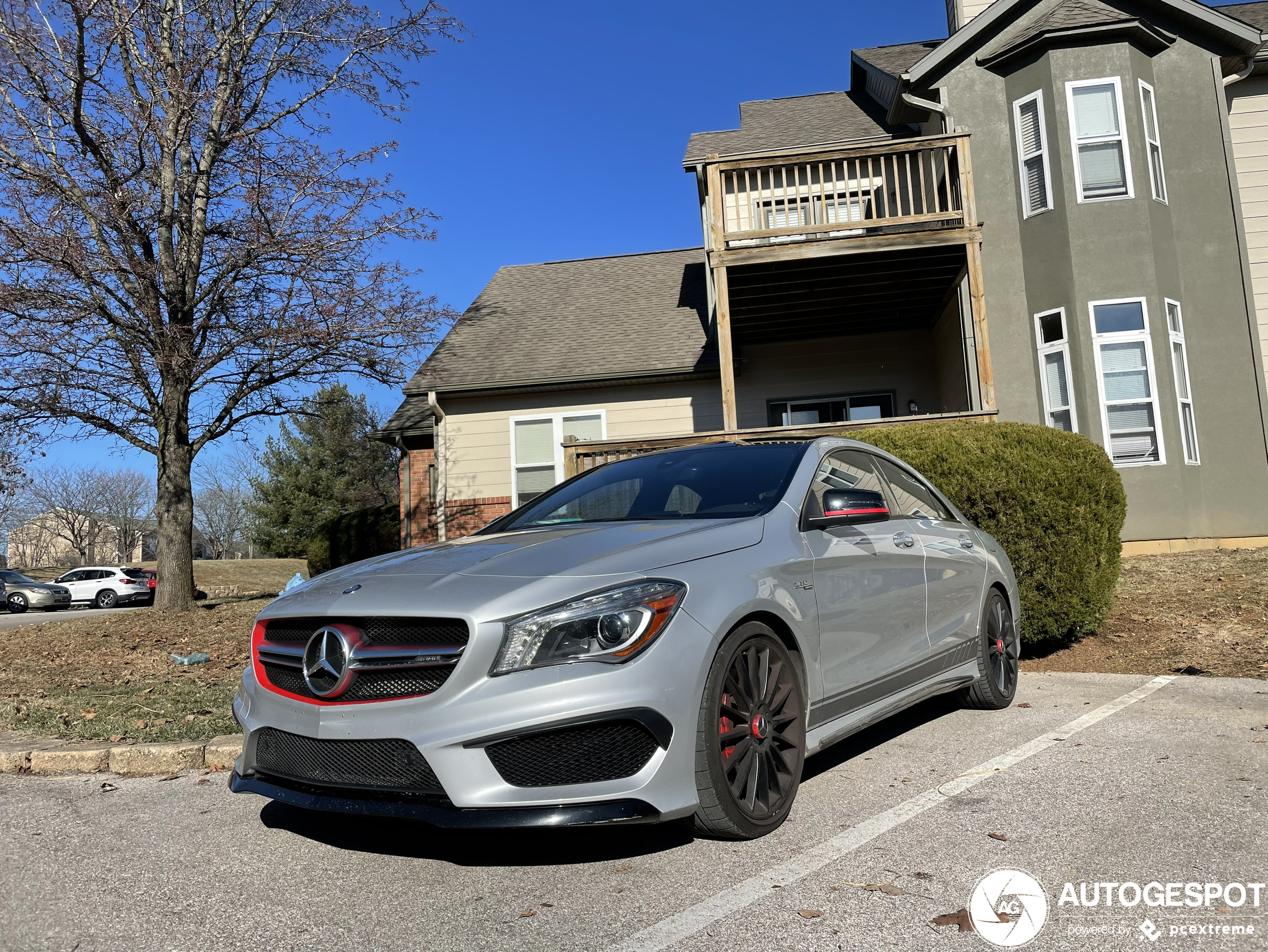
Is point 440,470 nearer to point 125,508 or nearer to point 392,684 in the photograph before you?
point 392,684

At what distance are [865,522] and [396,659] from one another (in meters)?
2.08

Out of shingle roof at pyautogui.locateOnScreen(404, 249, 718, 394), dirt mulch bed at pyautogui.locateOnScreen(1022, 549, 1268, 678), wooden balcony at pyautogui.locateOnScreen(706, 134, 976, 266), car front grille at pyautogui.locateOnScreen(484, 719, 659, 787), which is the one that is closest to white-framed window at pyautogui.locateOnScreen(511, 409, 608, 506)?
shingle roof at pyautogui.locateOnScreen(404, 249, 718, 394)

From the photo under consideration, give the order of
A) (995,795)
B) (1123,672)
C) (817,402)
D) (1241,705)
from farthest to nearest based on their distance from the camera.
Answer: (817,402)
(1123,672)
(1241,705)
(995,795)

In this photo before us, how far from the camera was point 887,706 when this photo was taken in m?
4.32

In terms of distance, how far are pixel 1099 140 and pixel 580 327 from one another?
8.54m

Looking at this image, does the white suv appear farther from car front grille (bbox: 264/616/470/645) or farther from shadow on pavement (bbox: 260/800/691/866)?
car front grille (bbox: 264/616/470/645)

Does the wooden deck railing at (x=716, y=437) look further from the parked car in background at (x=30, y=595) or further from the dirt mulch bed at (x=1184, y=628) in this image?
the parked car in background at (x=30, y=595)

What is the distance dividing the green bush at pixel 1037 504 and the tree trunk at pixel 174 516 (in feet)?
30.4

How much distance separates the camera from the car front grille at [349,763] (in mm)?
2951

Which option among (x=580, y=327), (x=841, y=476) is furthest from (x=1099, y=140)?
(x=841, y=476)

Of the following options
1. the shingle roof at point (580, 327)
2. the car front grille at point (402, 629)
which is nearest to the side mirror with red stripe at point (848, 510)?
the car front grille at point (402, 629)

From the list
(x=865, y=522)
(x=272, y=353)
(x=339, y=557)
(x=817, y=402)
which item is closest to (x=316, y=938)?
(x=865, y=522)

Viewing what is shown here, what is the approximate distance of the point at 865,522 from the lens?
13.6ft

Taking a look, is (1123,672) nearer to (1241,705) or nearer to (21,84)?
(1241,705)
